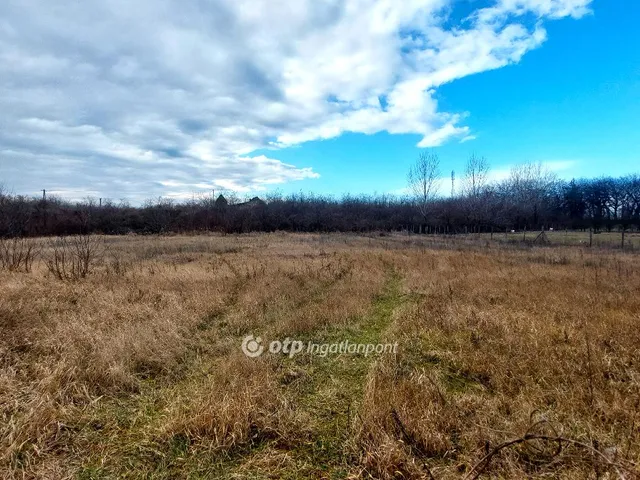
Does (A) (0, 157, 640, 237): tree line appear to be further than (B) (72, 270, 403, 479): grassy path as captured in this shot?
Yes

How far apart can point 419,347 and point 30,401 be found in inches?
187

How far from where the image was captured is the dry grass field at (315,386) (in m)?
2.63

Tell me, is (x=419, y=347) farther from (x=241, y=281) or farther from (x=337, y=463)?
(x=241, y=281)

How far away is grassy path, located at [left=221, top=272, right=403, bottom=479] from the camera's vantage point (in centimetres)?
263

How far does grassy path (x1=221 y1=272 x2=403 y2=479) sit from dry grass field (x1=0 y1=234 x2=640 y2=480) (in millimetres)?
20

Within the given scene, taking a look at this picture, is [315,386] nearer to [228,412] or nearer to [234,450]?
[228,412]

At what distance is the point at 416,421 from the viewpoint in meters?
2.99
